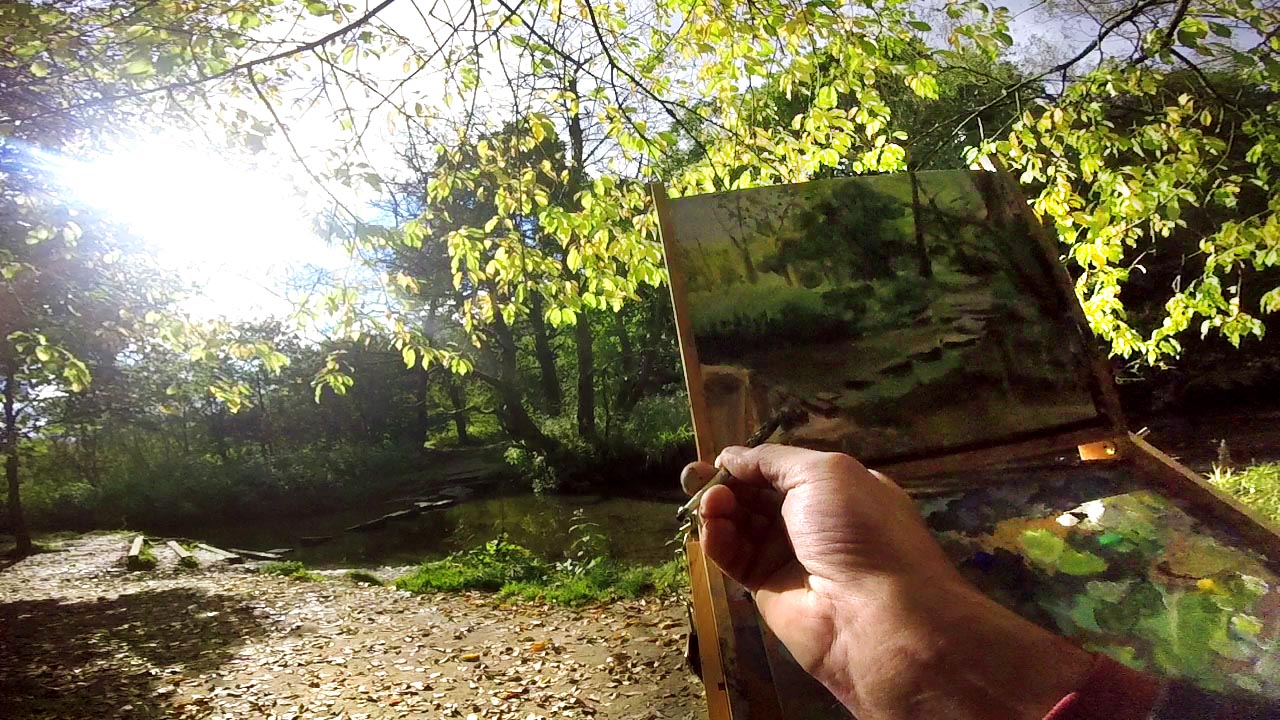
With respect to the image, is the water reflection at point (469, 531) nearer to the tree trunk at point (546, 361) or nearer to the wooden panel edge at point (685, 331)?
the tree trunk at point (546, 361)

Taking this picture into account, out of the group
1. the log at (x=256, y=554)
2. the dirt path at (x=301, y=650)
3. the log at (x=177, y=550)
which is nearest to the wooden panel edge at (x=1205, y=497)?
the dirt path at (x=301, y=650)

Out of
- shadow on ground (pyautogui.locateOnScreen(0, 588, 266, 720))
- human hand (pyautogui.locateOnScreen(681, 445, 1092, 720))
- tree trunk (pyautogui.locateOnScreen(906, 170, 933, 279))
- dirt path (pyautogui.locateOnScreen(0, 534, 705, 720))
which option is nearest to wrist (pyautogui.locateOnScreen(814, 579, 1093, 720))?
human hand (pyautogui.locateOnScreen(681, 445, 1092, 720))

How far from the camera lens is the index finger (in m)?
0.69

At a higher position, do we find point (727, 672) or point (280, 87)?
point (280, 87)

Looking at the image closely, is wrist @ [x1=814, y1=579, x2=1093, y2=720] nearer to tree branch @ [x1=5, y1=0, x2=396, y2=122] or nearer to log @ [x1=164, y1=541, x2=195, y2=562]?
tree branch @ [x1=5, y1=0, x2=396, y2=122]

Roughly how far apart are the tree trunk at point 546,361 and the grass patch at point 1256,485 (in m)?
3.50

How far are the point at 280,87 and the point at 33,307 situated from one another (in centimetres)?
160

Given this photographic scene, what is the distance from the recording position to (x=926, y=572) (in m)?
0.66

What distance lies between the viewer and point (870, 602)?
0.63m

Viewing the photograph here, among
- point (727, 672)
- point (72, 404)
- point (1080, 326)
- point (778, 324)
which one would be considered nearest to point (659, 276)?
point (778, 324)

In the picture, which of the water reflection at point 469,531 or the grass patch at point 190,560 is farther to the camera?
the water reflection at point 469,531

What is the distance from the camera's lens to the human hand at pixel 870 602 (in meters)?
0.60

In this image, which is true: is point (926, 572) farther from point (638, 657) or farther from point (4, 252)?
point (4, 252)

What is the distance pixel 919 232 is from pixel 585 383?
11.5 feet
